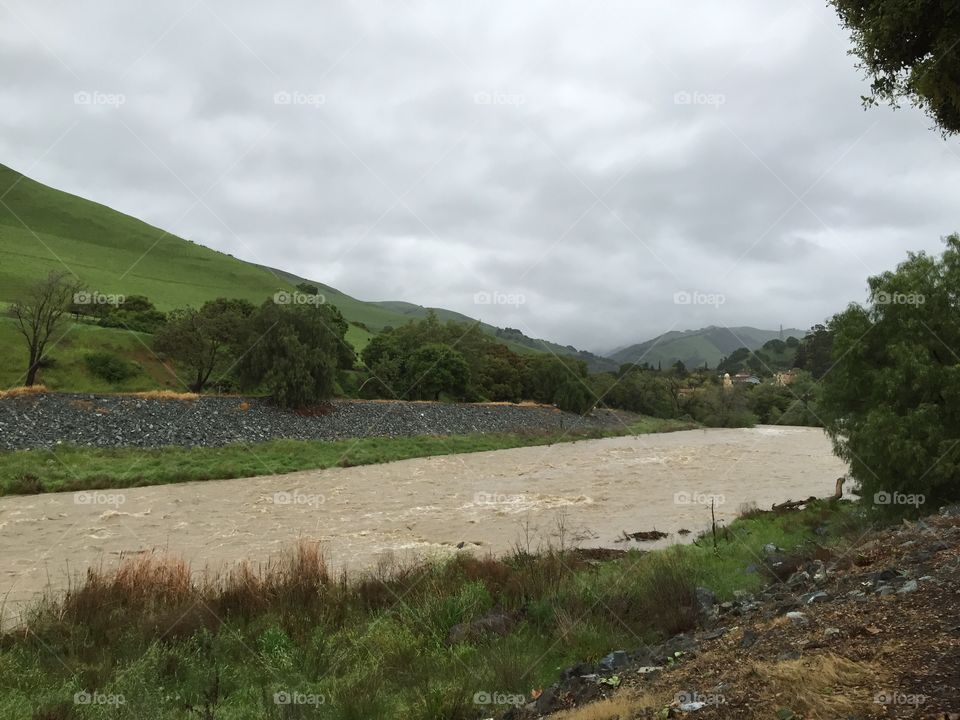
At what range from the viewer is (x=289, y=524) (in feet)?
62.6

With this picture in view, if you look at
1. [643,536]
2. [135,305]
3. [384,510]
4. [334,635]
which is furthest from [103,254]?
[334,635]

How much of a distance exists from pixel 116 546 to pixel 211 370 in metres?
34.3

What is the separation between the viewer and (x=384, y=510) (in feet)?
72.1

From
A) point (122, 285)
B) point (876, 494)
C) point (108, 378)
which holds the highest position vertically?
point (122, 285)

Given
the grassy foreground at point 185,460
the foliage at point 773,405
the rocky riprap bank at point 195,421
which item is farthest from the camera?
the foliage at point 773,405

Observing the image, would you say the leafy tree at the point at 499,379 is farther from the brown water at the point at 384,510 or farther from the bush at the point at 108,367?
the bush at the point at 108,367

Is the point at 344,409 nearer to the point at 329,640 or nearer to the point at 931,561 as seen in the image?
the point at 329,640

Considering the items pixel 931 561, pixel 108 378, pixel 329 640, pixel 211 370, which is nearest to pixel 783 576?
pixel 931 561

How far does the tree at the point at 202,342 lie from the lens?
1823 inches

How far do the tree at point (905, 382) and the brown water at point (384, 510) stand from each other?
5.75 meters

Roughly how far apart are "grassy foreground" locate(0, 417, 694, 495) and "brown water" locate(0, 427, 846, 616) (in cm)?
103

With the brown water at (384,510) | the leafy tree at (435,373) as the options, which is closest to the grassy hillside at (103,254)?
the leafy tree at (435,373)

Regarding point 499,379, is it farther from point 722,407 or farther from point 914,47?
point 914,47

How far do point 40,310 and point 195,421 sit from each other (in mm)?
16654
